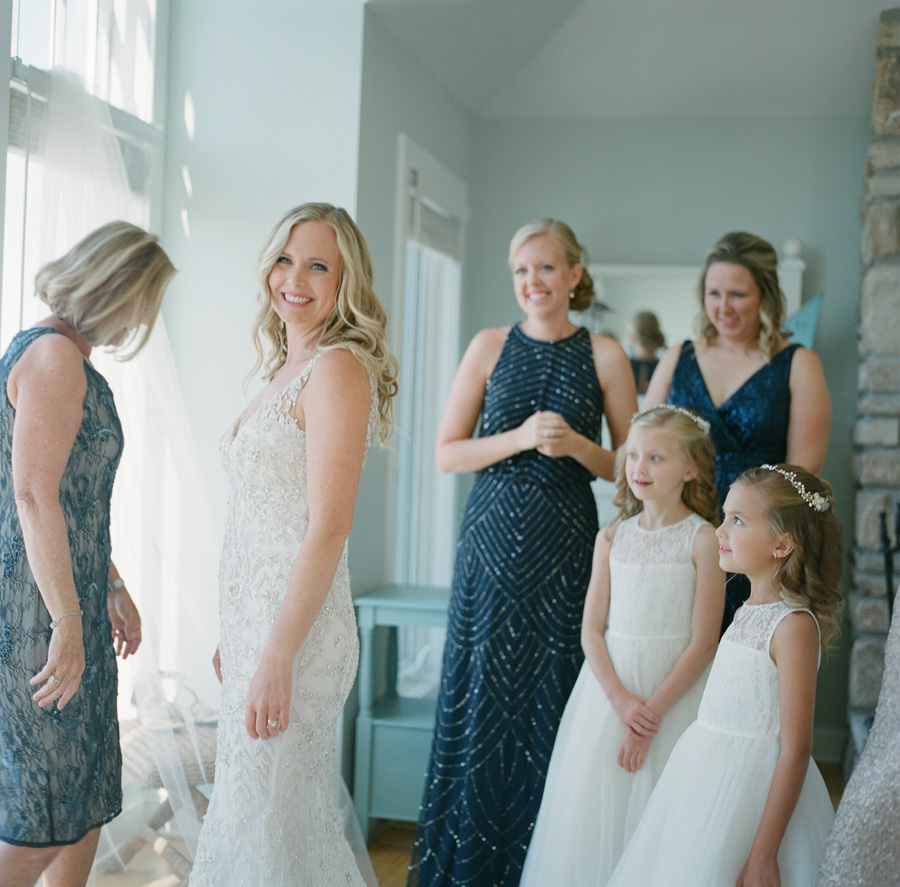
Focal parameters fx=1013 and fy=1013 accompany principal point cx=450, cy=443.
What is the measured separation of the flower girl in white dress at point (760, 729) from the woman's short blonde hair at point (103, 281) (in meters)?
1.16

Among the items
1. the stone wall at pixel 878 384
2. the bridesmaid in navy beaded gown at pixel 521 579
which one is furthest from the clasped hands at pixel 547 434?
the stone wall at pixel 878 384

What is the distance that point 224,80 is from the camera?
10.1 ft

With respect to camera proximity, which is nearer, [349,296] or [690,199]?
[349,296]

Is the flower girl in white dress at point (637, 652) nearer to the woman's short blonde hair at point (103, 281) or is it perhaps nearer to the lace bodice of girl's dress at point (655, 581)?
the lace bodice of girl's dress at point (655, 581)

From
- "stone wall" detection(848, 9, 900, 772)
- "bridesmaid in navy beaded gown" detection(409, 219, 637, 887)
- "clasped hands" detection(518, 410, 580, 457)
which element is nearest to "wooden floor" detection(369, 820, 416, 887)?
"bridesmaid in navy beaded gown" detection(409, 219, 637, 887)

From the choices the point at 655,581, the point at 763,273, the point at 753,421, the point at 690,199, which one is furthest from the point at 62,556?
the point at 690,199

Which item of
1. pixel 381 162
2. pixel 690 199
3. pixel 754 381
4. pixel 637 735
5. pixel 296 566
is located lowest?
pixel 637 735

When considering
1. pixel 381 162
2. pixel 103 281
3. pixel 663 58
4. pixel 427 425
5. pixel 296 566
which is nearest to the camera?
pixel 296 566

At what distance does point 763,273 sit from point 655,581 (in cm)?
79

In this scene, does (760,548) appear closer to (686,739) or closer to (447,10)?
(686,739)

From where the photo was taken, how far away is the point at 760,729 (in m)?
1.70

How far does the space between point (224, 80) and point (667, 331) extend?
1.94 m

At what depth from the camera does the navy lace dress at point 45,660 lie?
177 cm

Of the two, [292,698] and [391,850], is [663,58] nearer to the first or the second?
[391,850]
